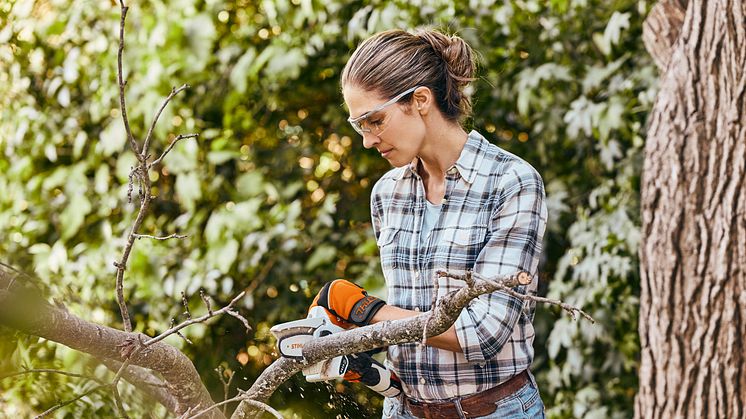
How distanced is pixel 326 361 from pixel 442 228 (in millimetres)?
294

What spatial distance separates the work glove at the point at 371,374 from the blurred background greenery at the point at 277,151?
49.8 inches

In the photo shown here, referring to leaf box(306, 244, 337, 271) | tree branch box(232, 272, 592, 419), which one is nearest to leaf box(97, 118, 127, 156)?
leaf box(306, 244, 337, 271)

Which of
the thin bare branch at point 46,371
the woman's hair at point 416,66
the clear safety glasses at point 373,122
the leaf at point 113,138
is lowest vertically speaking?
the thin bare branch at point 46,371

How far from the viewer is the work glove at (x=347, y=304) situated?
1.47 metres

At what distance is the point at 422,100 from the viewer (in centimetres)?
158

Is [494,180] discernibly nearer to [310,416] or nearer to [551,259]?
[310,416]

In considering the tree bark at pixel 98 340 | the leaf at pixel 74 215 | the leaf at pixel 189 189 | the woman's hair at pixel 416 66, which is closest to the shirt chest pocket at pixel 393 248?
the woman's hair at pixel 416 66

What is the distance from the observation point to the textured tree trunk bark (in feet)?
8.16

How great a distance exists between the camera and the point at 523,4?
328cm

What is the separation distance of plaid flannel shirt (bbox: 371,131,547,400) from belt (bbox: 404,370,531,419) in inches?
0.5

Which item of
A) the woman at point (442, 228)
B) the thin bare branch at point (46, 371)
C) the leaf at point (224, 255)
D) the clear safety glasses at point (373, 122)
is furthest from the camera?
the leaf at point (224, 255)

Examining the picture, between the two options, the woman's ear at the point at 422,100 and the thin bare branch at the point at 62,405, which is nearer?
the thin bare branch at the point at 62,405

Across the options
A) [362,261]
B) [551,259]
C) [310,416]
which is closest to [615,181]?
[551,259]

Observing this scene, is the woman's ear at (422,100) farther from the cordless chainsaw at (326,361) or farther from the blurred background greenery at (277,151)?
the blurred background greenery at (277,151)
